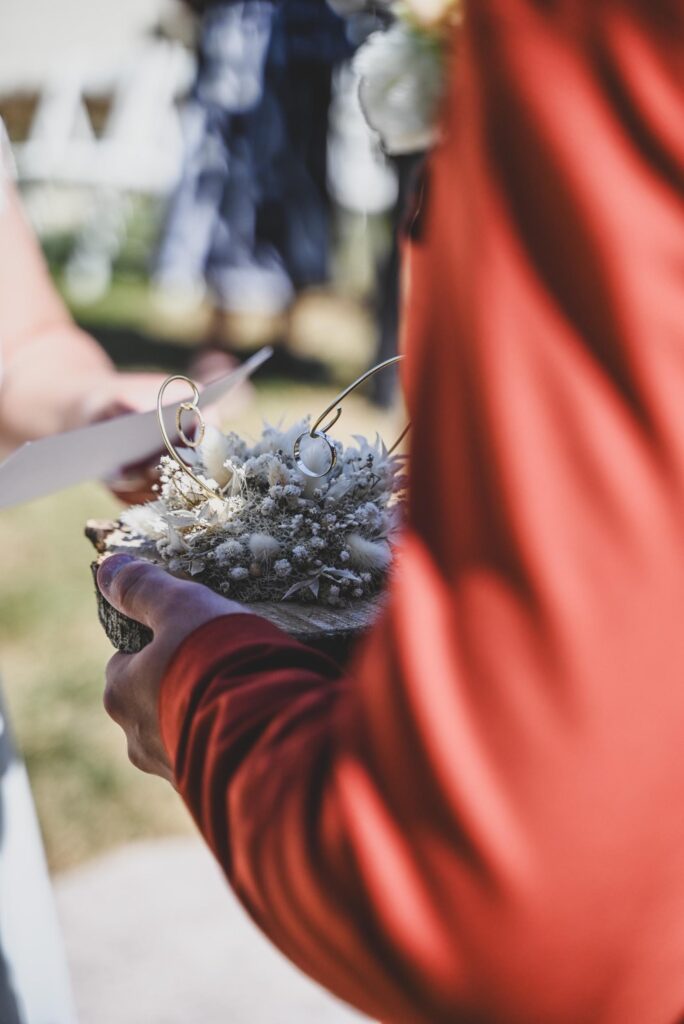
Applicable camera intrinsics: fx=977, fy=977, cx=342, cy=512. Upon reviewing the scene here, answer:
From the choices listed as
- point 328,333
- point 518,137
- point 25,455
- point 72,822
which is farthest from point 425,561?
point 328,333

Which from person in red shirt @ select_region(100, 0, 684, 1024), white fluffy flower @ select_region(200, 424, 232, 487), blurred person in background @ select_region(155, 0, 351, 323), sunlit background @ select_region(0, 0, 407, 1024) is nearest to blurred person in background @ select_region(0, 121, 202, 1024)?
white fluffy flower @ select_region(200, 424, 232, 487)

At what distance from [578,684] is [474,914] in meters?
0.11

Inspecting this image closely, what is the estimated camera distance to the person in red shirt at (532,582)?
350mm

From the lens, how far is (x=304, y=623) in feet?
2.42

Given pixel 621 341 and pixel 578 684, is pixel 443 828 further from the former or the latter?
pixel 621 341

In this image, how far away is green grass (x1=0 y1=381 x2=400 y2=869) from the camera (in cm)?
219

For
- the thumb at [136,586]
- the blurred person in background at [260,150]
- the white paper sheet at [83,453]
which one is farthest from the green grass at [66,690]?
the blurred person in background at [260,150]

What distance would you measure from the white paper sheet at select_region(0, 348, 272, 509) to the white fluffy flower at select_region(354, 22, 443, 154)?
1.14 feet

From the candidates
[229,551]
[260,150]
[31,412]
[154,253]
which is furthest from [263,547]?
[154,253]

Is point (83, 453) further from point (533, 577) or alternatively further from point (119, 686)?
point (533, 577)

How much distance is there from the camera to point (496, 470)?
0.37m

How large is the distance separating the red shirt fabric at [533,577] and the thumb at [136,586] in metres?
0.22

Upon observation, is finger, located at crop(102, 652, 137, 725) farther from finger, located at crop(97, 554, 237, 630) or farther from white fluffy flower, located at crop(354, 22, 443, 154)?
white fluffy flower, located at crop(354, 22, 443, 154)

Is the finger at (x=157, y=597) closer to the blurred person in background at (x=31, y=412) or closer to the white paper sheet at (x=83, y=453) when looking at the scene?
the white paper sheet at (x=83, y=453)
